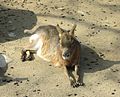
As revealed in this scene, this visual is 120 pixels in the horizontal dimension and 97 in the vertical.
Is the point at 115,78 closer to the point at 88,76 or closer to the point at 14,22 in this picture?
the point at 88,76

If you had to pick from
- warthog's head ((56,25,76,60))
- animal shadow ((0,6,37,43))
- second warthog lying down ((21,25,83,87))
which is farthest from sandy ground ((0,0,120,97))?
warthog's head ((56,25,76,60))

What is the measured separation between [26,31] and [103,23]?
1432 mm

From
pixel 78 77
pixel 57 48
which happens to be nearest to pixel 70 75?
pixel 78 77

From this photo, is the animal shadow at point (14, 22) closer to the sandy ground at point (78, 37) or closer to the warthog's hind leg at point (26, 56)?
the sandy ground at point (78, 37)

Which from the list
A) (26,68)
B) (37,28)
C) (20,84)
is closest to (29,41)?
(37,28)

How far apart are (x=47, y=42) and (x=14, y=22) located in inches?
45.9

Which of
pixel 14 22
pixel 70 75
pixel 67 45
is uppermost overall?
pixel 67 45

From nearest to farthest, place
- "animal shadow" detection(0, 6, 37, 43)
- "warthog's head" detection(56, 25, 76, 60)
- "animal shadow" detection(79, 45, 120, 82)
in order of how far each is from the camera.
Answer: "warthog's head" detection(56, 25, 76, 60) < "animal shadow" detection(79, 45, 120, 82) < "animal shadow" detection(0, 6, 37, 43)

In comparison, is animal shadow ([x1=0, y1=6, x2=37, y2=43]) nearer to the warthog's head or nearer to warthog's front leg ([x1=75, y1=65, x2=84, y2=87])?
the warthog's head

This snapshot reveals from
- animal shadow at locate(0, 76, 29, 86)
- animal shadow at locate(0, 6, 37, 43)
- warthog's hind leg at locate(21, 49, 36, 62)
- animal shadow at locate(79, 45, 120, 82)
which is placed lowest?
animal shadow at locate(79, 45, 120, 82)

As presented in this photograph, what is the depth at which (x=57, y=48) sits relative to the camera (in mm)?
6723

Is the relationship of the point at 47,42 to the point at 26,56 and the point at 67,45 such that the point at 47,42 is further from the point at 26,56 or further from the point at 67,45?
the point at 67,45

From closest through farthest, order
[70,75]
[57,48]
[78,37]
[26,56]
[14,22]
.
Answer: [70,75], [57,48], [26,56], [78,37], [14,22]

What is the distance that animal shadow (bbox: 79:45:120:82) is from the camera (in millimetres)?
6508
